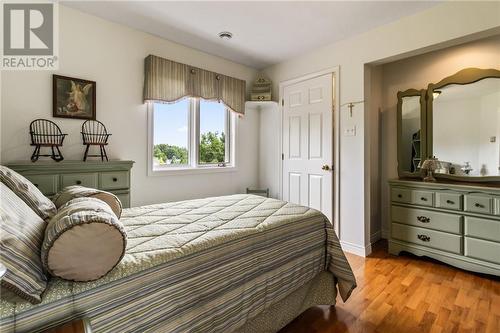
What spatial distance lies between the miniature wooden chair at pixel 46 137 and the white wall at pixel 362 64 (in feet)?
9.82

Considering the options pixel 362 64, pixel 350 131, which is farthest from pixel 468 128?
pixel 362 64

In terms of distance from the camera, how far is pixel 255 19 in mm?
2582

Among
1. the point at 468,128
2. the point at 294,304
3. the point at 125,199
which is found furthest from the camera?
the point at 468,128

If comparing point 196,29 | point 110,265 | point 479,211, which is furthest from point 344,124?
point 110,265

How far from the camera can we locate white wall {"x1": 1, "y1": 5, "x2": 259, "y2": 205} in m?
2.18

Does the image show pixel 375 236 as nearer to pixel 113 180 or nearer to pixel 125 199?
pixel 125 199

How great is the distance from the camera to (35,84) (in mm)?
2258

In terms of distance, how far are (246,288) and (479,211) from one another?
2441 mm

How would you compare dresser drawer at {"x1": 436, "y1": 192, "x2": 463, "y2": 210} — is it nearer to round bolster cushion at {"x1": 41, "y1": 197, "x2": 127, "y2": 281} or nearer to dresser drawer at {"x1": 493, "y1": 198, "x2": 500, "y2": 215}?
dresser drawer at {"x1": 493, "y1": 198, "x2": 500, "y2": 215}

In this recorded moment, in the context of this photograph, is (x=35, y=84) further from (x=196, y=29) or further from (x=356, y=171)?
(x=356, y=171)

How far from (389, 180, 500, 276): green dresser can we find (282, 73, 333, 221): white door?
800 mm

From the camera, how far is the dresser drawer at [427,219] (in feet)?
8.25

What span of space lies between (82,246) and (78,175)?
1.59m

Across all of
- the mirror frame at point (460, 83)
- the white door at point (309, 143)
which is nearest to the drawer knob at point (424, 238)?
the mirror frame at point (460, 83)
